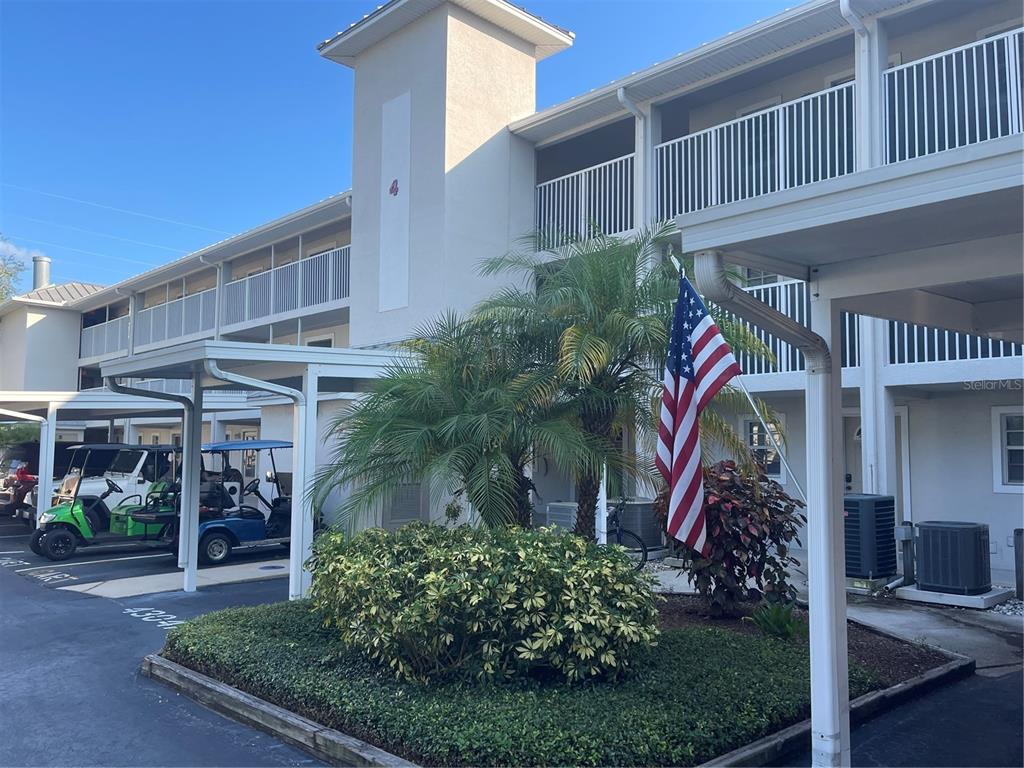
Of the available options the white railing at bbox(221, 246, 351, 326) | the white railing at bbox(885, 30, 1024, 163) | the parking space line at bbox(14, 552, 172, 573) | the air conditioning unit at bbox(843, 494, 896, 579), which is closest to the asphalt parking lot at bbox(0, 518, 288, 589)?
the parking space line at bbox(14, 552, 172, 573)

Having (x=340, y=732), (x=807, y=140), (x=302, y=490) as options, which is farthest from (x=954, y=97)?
(x=340, y=732)

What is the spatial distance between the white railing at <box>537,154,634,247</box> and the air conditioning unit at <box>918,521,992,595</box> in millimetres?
6848

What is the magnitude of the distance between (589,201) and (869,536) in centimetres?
762

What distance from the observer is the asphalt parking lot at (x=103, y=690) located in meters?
5.75

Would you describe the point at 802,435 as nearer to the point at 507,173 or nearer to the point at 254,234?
the point at 507,173

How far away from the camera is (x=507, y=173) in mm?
15664

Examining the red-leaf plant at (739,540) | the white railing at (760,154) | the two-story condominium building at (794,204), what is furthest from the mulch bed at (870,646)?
the white railing at (760,154)

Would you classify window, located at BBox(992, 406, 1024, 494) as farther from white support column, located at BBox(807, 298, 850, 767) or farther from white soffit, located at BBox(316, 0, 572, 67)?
white soffit, located at BBox(316, 0, 572, 67)

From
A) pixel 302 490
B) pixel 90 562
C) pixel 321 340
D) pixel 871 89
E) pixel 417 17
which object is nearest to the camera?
pixel 302 490

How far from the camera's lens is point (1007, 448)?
454 inches

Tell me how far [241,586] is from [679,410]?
30.5 feet

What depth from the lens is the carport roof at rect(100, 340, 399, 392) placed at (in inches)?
387

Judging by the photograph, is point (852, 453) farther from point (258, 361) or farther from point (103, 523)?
point (103, 523)

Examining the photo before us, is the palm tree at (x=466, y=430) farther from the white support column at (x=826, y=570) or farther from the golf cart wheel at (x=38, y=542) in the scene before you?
the golf cart wheel at (x=38, y=542)
